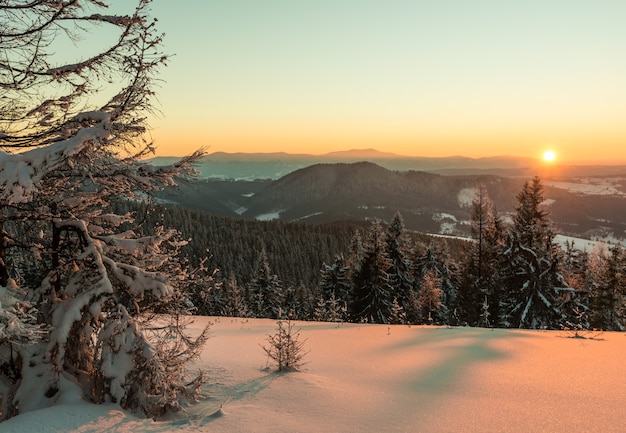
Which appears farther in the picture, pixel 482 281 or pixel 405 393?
pixel 482 281

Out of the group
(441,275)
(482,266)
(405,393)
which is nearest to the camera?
(405,393)

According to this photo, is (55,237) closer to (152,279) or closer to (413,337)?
(152,279)

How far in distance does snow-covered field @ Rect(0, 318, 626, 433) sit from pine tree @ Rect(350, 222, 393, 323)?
19.0m

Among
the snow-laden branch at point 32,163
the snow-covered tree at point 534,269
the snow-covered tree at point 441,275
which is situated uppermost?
the snow-laden branch at point 32,163

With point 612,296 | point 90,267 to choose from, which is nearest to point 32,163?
point 90,267

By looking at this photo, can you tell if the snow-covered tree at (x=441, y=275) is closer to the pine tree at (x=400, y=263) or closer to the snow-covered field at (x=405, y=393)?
the pine tree at (x=400, y=263)

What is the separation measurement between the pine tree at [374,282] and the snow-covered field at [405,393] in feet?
62.3

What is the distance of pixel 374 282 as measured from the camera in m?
29.0

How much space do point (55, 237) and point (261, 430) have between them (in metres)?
3.57

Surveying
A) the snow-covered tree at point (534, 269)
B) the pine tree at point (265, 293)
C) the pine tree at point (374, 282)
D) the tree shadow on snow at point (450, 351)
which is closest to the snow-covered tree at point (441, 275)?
the pine tree at point (374, 282)

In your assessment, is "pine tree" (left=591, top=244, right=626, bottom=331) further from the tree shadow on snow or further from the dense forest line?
the tree shadow on snow

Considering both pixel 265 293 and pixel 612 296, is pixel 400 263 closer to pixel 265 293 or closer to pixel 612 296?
pixel 612 296

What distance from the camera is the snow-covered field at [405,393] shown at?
4.71 metres

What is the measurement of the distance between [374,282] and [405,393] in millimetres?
23200
